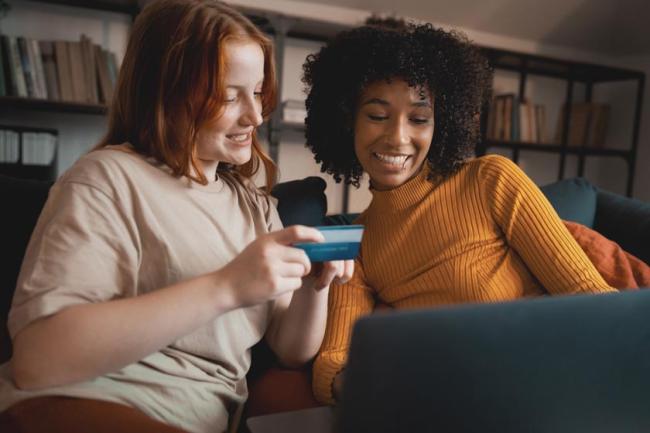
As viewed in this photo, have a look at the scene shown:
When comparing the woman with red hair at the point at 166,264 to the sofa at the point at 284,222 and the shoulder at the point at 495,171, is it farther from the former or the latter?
the shoulder at the point at 495,171

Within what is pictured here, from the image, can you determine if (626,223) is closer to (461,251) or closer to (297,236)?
(461,251)

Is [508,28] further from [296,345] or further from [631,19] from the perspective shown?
[296,345]

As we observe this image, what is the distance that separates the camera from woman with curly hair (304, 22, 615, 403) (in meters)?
1.14

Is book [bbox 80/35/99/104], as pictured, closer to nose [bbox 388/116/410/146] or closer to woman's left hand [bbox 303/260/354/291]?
nose [bbox 388/116/410/146]

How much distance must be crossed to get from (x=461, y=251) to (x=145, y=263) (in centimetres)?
66

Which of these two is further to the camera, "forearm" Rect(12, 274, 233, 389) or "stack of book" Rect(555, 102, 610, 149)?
"stack of book" Rect(555, 102, 610, 149)

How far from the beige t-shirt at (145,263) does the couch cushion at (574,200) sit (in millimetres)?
1026

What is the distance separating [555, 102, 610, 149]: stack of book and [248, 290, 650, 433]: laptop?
399 cm

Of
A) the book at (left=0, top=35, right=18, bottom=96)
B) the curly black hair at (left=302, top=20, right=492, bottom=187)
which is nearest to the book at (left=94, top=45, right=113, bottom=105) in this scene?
the book at (left=0, top=35, right=18, bottom=96)

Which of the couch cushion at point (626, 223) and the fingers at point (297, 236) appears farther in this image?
the couch cushion at point (626, 223)

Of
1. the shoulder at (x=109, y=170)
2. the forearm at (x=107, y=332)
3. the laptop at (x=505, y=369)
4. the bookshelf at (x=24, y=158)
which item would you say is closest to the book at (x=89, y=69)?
the bookshelf at (x=24, y=158)

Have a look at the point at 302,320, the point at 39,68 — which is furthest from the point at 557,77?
the point at 302,320

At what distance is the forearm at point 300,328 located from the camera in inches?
40.3

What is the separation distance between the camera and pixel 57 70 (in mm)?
Result: 2721
